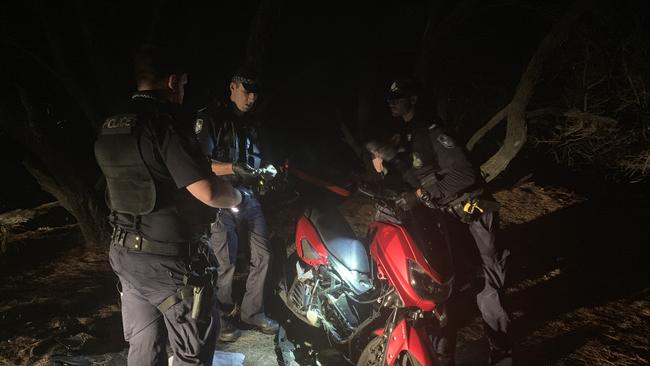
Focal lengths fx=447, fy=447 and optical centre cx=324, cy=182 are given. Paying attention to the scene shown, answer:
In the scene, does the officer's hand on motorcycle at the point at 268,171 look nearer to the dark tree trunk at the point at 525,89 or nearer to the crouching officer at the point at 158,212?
the crouching officer at the point at 158,212

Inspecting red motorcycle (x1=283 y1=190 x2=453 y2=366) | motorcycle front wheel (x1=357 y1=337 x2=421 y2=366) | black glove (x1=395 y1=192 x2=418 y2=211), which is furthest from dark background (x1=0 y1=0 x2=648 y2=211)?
motorcycle front wheel (x1=357 y1=337 x2=421 y2=366)

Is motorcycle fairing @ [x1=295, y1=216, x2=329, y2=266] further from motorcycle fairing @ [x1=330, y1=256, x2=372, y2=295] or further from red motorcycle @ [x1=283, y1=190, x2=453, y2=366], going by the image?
motorcycle fairing @ [x1=330, y1=256, x2=372, y2=295]

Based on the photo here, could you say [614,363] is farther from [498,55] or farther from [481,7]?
[498,55]

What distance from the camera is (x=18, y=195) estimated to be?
871 cm

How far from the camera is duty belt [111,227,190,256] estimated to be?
247 centimetres

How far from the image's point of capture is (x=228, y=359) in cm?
357

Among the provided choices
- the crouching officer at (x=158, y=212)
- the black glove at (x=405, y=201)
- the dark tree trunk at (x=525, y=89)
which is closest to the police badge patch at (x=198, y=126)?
the crouching officer at (x=158, y=212)

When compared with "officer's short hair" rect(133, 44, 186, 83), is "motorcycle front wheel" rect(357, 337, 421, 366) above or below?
below

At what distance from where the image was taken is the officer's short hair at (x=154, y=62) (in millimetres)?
2391

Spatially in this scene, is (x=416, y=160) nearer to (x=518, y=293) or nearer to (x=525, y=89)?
→ (x=518, y=293)

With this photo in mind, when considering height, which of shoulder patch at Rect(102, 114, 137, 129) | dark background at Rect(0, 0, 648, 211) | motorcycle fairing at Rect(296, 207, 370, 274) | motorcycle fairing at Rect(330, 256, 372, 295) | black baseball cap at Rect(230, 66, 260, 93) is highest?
dark background at Rect(0, 0, 648, 211)

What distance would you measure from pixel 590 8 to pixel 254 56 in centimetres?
462

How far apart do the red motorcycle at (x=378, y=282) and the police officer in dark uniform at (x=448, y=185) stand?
337mm

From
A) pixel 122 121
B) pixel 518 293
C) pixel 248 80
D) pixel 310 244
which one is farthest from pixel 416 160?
pixel 518 293
